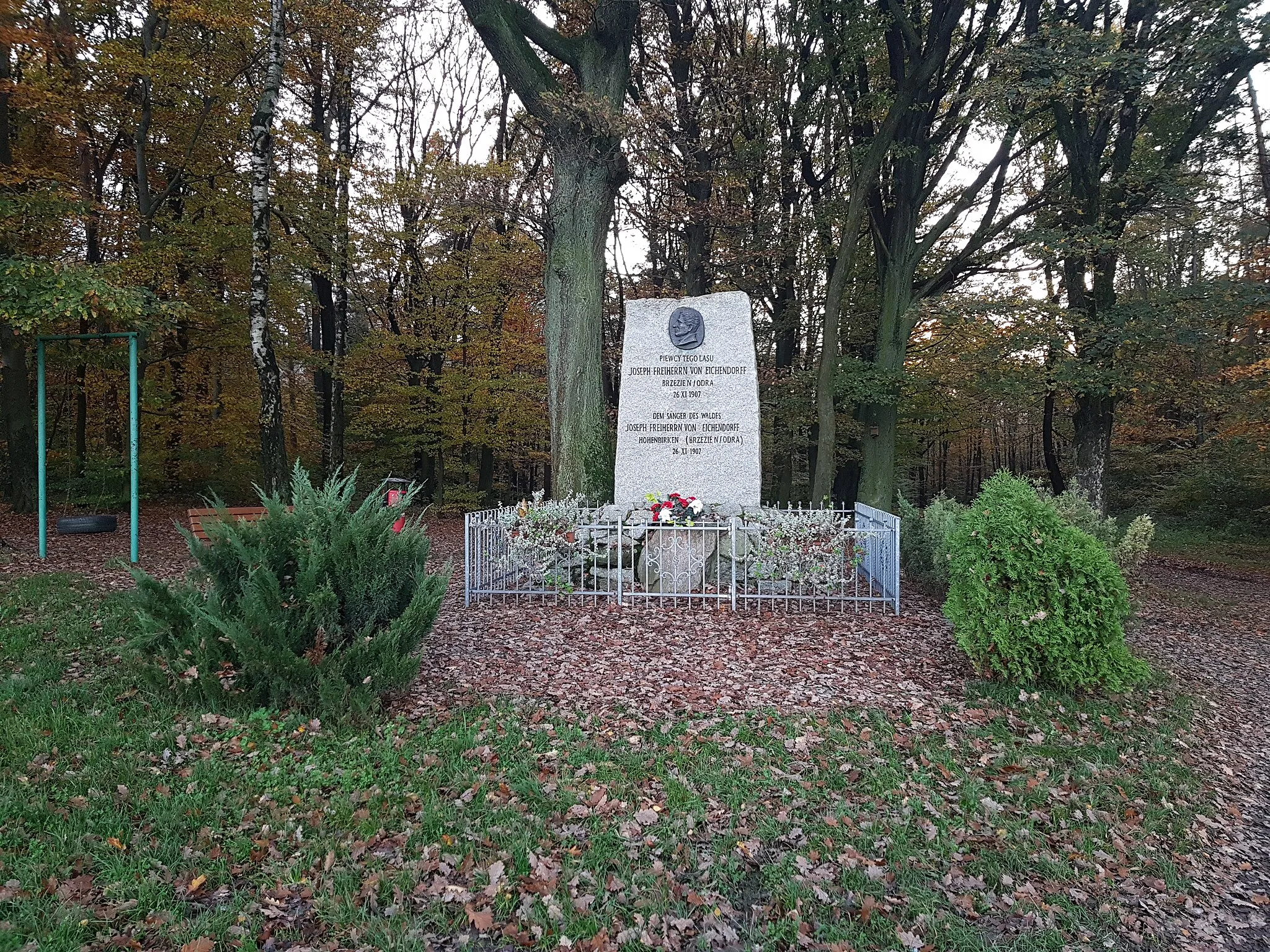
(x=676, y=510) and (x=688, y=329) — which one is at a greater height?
(x=688, y=329)

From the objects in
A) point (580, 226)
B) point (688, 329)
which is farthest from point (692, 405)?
point (580, 226)

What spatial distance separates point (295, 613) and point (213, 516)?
1.82 m

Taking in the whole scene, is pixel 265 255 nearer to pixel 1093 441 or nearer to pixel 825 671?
pixel 825 671

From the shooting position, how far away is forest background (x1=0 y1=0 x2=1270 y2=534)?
1141 centimetres

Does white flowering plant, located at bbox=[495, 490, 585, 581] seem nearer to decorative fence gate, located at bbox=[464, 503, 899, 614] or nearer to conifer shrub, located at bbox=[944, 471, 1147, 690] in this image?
decorative fence gate, located at bbox=[464, 503, 899, 614]

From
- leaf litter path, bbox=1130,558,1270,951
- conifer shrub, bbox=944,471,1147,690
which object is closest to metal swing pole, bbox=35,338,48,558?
conifer shrub, bbox=944,471,1147,690

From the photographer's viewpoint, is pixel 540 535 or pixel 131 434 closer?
pixel 540 535

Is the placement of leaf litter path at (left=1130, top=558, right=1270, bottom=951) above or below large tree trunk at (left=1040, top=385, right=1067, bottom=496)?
below

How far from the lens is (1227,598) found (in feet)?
32.7

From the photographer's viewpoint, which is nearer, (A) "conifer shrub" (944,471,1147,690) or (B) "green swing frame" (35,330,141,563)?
(A) "conifer shrub" (944,471,1147,690)

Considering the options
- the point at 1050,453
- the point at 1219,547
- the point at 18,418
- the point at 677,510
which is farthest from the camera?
the point at 1050,453

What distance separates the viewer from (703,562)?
8.08 meters

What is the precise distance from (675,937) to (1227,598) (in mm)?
11495

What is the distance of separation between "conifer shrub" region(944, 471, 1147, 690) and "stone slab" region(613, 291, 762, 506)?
12.9 ft
